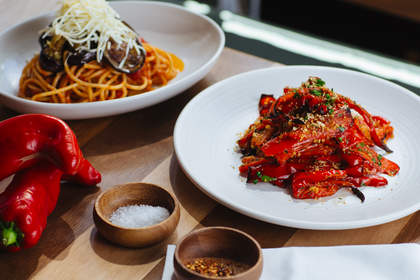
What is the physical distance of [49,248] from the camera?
5.27ft

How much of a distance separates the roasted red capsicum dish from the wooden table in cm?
16

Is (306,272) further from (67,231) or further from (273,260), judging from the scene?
(67,231)

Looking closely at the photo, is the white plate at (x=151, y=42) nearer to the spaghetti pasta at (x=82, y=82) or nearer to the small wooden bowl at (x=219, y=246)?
the spaghetti pasta at (x=82, y=82)

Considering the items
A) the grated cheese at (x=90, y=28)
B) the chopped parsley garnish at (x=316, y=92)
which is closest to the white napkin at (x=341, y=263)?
the chopped parsley garnish at (x=316, y=92)

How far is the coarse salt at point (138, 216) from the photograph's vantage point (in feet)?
5.10

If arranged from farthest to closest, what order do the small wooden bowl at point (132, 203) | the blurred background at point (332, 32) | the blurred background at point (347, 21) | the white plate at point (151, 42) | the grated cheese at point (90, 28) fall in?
the blurred background at point (347, 21) → the blurred background at point (332, 32) → the grated cheese at point (90, 28) → the white plate at point (151, 42) → the small wooden bowl at point (132, 203)

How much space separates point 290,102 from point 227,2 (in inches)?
158

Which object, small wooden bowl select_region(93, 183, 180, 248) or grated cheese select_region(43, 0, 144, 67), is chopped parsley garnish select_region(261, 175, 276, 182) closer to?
small wooden bowl select_region(93, 183, 180, 248)

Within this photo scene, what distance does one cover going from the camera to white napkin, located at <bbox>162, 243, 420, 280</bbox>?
1.45 m

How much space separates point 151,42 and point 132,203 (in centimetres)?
153

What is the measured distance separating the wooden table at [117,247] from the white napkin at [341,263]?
4.0 inches

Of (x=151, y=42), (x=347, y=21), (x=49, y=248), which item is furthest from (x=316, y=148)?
(x=347, y=21)

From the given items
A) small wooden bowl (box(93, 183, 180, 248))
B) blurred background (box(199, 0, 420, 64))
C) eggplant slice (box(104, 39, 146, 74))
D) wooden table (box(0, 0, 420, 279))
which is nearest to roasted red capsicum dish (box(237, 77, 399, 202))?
wooden table (box(0, 0, 420, 279))

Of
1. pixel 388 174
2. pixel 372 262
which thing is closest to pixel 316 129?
pixel 388 174
